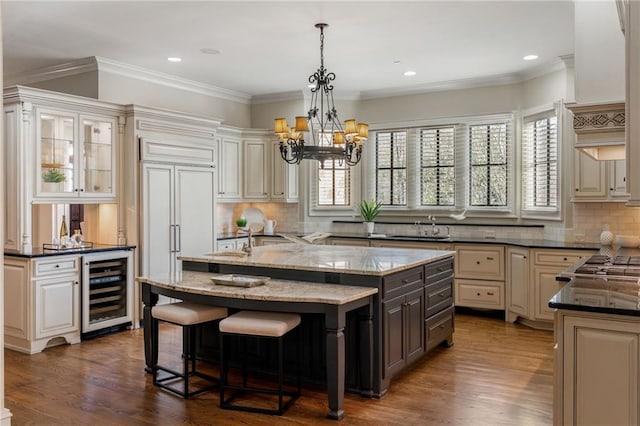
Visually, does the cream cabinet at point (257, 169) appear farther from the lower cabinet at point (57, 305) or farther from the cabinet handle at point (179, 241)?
the lower cabinet at point (57, 305)

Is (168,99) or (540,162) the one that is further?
(168,99)

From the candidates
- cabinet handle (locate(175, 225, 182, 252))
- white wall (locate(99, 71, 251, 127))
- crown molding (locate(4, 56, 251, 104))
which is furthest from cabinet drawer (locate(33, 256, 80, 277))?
crown molding (locate(4, 56, 251, 104))

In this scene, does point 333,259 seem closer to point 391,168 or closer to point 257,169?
point 391,168

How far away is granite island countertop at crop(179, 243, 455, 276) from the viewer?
396 cm

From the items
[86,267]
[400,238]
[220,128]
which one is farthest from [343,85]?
[86,267]

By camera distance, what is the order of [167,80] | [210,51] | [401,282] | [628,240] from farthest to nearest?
[167,80] < [210,51] < [628,240] < [401,282]

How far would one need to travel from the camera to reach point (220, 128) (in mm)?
7320

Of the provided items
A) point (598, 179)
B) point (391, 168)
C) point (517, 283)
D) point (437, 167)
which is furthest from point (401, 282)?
point (391, 168)

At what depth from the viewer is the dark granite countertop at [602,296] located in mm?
2336

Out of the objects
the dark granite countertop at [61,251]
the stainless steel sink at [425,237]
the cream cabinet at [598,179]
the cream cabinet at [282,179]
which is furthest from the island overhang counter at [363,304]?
the cream cabinet at [282,179]

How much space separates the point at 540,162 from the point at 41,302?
5593 mm

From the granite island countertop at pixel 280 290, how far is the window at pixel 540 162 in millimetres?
3607

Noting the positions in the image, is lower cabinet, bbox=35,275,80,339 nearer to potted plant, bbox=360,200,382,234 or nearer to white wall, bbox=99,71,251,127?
white wall, bbox=99,71,251,127

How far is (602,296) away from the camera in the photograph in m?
2.58
